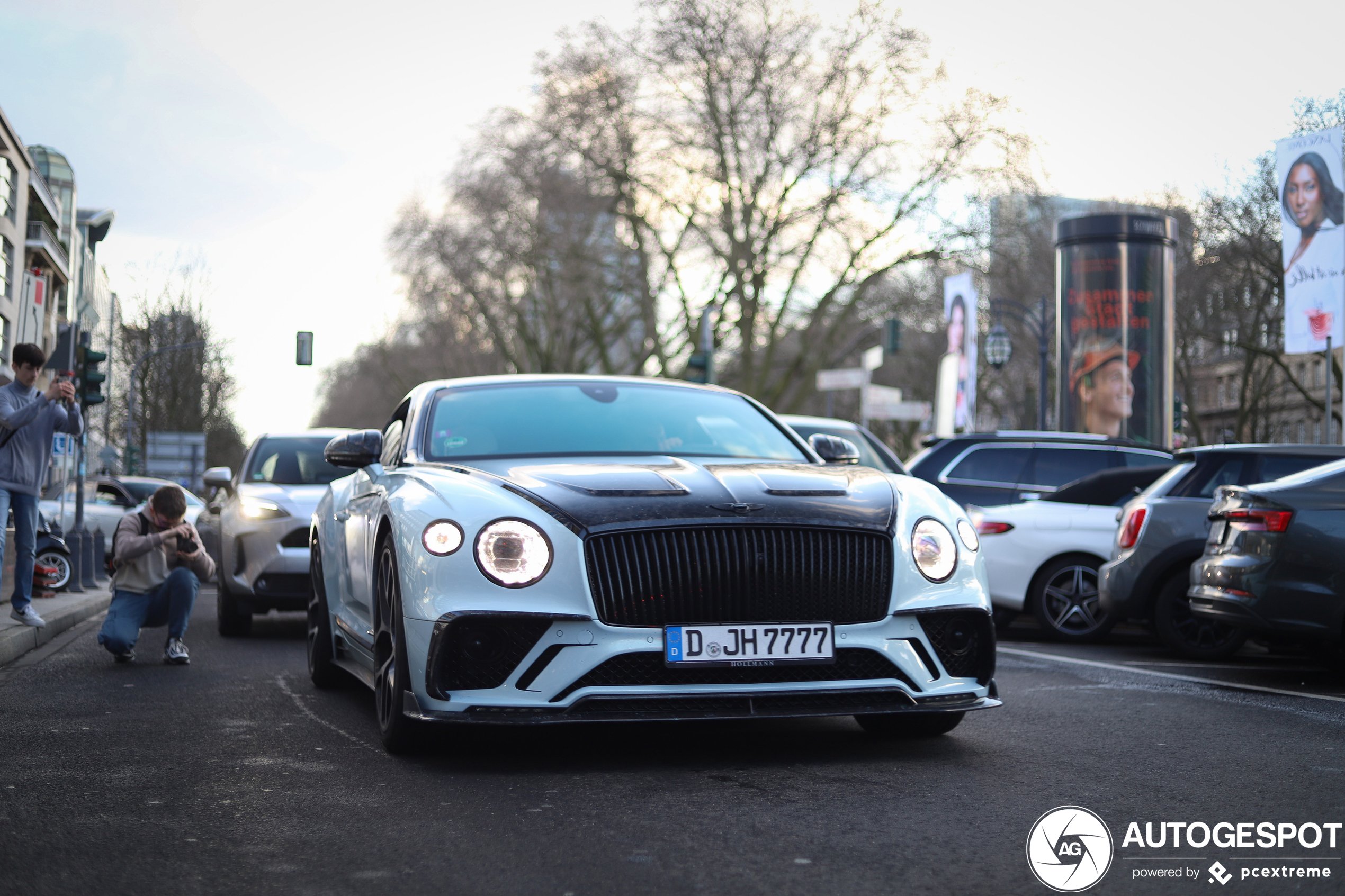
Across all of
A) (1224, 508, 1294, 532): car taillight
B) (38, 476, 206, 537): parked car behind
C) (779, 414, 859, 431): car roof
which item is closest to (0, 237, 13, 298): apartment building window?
(38, 476, 206, 537): parked car behind

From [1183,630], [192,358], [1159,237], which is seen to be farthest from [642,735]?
[192,358]

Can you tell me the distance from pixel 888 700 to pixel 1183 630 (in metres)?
5.78

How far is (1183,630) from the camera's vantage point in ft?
34.4

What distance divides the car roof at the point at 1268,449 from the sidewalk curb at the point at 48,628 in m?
7.80

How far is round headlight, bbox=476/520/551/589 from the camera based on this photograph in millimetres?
5145

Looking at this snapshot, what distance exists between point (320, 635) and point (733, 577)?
134 inches

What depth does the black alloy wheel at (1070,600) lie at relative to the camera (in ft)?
39.5

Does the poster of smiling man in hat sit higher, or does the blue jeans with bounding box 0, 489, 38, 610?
the poster of smiling man in hat

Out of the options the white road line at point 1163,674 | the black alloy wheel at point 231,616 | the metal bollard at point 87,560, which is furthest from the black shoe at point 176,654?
the metal bollard at point 87,560

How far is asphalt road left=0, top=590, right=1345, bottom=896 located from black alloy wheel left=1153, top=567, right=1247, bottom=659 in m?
2.80

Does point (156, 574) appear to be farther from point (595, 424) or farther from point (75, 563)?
point (75, 563)


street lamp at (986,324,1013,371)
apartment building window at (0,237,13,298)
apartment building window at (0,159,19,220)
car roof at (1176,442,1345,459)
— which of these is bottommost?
car roof at (1176,442,1345,459)

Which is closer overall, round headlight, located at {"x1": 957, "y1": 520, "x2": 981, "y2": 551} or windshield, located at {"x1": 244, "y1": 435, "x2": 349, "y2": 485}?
round headlight, located at {"x1": 957, "y1": 520, "x2": 981, "y2": 551}

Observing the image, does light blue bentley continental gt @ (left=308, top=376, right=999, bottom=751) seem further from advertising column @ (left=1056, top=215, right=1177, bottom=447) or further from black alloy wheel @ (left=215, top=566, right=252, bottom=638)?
advertising column @ (left=1056, top=215, right=1177, bottom=447)
